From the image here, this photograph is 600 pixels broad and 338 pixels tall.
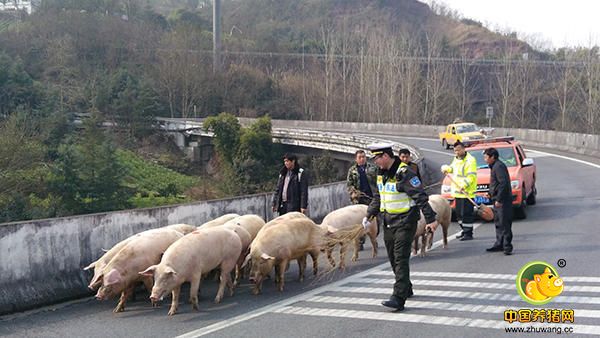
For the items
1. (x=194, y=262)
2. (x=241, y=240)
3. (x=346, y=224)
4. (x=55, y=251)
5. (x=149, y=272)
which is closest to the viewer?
(x=149, y=272)

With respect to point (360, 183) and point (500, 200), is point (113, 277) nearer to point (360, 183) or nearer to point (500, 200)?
point (360, 183)

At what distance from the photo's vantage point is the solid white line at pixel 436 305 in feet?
27.3

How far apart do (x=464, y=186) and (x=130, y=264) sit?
673cm

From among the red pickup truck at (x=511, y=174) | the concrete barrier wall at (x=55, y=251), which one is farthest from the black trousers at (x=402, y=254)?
the red pickup truck at (x=511, y=174)

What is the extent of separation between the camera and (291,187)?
1275cm

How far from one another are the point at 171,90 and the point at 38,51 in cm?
1702

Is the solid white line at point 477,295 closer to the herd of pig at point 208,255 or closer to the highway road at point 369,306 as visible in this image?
the highway road at point 369,306

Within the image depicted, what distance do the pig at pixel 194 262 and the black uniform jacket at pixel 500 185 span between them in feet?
15.9

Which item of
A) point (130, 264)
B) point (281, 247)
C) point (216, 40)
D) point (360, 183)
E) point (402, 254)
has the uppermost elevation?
point (216, 40)

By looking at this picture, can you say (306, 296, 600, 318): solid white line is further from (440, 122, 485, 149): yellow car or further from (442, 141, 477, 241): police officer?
(440, 122, 485, 149): yellow car

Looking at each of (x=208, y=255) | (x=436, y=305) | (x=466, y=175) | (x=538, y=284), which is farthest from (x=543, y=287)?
(x=208, y=255)

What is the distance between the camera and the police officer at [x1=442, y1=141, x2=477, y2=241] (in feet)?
44.5

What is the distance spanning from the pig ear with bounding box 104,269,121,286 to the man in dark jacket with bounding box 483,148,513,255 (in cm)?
642

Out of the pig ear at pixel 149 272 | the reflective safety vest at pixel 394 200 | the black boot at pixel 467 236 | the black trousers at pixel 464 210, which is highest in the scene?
the reflective safety vest at pixel 394 200
